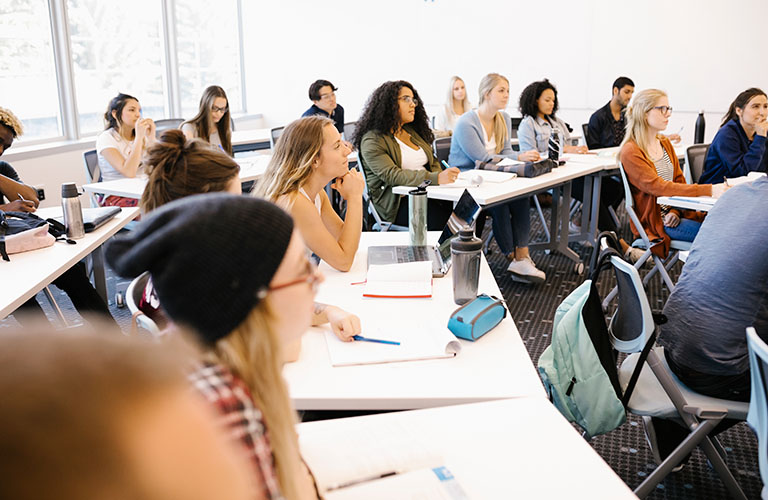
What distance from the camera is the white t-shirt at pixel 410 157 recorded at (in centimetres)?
397

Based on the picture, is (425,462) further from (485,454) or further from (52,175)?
(52,175)

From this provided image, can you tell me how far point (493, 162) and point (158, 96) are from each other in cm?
457

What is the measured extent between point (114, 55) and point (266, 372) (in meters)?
6.77

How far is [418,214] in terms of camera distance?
2455 millimetres

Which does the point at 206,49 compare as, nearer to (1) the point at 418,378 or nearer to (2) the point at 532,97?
(2) the point at 532,97

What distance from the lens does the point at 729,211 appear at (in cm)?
196

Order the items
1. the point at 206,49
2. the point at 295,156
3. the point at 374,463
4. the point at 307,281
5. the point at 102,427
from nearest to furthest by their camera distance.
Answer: the point at 102,427 → the point at 307,281 → the point at 374,463 → the point at 295,156 → the point at 206,49

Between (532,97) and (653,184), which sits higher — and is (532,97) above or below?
above

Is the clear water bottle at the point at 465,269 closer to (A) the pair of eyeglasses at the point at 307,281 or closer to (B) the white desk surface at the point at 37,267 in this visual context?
(A) the pair of eyeglasses at the point at 307,281

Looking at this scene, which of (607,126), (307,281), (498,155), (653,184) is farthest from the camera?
(607,126)

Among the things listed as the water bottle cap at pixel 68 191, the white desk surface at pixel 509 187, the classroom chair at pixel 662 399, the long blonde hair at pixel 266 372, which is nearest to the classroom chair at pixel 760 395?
the classroom chair at pixel 662 399

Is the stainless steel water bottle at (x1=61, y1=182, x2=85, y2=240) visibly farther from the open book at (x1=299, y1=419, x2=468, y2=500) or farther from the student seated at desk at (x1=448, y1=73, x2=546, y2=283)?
the student seated at desk at (x1=448, y1=73, x2=546, y2=283)

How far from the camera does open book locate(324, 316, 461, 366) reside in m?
1.56

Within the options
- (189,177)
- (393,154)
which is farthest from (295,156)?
(393,154)
